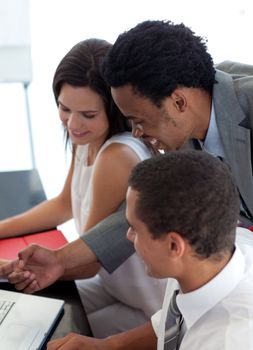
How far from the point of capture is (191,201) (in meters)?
0.69

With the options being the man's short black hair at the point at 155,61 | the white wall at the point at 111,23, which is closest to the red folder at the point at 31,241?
the man's short black hair at the point at 155,61

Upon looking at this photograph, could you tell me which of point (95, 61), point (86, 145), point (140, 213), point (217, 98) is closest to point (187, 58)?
point (217, 98)

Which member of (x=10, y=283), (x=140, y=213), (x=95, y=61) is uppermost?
(x=95, y=61)

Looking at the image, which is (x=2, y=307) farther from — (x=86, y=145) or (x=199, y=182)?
(x=86, y=145)

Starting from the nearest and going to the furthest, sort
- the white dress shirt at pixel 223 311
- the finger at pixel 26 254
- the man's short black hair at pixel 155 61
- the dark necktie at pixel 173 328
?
the white dress shirt at pixel 223 311, the dark necktie at pixel 173 328, the man's short black hair at pixel 155 61, the finger at pixel 26 254

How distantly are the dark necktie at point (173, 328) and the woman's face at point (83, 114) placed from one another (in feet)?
1.88

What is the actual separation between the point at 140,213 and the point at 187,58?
42 cm

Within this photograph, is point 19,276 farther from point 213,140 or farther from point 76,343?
point 213,140

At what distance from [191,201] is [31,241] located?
0.75 meters

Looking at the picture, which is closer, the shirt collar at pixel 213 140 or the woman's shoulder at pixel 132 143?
the shirt collar at pixel 213 140

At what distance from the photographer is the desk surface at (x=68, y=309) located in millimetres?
937

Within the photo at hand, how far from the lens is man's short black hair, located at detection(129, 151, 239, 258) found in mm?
695

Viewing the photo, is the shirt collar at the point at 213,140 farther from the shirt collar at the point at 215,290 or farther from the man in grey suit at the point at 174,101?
the shirt collar at the point at 215,290

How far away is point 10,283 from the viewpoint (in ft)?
3.48
